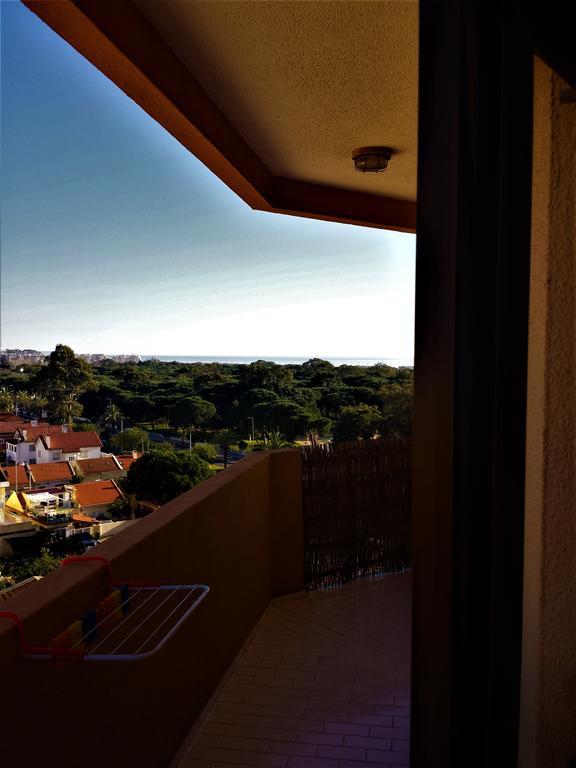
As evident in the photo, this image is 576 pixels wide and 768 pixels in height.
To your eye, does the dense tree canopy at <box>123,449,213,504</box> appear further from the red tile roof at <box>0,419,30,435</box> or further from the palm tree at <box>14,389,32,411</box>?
the palm tree at <box>14,389,32,411</box>

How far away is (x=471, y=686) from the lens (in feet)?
4.44

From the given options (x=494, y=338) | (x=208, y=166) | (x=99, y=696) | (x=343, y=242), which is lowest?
(x=99, y=696)

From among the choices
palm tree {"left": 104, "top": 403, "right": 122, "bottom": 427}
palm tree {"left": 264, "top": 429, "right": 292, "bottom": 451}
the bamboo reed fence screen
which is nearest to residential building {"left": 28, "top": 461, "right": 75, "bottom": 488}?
palm tree {"left": 104, "top": 403, "right": 122, "bottom": 427}

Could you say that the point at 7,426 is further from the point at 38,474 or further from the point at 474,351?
the point at 474,351

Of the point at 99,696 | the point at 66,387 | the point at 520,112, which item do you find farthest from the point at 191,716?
the point at 66,387

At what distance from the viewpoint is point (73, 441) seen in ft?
45.7

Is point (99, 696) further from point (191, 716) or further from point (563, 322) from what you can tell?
point (563, 322)

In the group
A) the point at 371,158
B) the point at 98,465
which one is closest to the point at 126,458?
the point at 98,465

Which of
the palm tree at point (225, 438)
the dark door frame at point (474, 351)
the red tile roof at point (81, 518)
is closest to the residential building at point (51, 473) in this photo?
the red tile roof at point (81, 518)

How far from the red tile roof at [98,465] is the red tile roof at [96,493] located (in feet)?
0.91

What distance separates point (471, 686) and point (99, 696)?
1.31 m

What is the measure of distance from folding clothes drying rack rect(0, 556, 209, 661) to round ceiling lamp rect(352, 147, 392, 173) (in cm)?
287

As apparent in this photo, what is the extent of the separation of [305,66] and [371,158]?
47.1 inches

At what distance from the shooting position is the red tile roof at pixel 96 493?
39.6 feet
